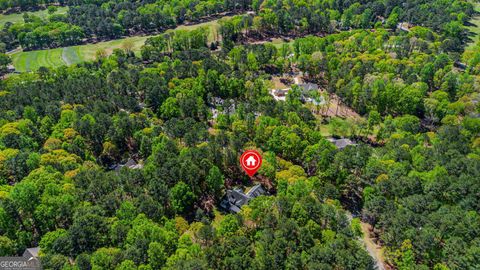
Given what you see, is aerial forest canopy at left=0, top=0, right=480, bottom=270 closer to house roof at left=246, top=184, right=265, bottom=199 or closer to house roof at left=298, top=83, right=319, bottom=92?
house roof at left=246, top=184, right=265, bottom=199

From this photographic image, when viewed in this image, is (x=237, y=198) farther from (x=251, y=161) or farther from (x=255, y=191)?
(x=251, y=161)

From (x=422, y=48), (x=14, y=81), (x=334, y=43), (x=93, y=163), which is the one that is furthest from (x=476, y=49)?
(x=14, y=81)

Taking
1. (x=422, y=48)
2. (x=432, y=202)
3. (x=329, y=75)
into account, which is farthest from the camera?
(x=422, y=48)

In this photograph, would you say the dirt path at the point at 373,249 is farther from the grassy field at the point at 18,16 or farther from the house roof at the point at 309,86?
the grassy field at the point at 18,16

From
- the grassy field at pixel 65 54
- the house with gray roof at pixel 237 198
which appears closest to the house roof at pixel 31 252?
the house with gray roof at pixel 237 198

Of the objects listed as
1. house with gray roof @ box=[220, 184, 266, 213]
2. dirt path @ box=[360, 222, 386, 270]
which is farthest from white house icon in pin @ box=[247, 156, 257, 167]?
dirt path @ box=[360, 222, 386, 270]

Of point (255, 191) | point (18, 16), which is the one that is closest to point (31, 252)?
point (255, 191)

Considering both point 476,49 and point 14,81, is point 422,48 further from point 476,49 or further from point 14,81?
point 14,81
